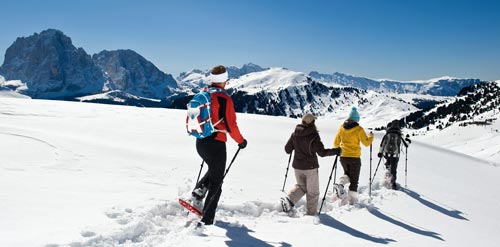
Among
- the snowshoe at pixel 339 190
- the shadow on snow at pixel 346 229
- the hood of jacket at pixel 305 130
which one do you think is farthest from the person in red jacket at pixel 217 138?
the snowshoe at pixel 339 190

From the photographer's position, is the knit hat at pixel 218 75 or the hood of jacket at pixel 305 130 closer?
the knit hat at pixel 218 75

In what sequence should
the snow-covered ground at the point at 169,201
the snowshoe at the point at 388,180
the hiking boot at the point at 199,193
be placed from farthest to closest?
the snowshoe at the point at 388,180
the hiking boot at the point at 199,193
the snow-covered ground at the point at 169,201

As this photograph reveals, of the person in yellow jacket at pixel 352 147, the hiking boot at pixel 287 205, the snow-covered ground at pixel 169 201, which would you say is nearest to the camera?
the snow-covered ground at pixel 169 201

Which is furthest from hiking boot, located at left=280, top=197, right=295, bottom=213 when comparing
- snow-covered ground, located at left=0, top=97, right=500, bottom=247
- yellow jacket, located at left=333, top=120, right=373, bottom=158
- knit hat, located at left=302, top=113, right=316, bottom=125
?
yellow jacket, located at left=333, top=120, right=373, bottom=158

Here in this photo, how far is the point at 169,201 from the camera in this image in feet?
25.7

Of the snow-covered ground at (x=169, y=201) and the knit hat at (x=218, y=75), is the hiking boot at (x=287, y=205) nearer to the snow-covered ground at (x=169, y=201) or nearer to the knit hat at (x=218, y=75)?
the snow-covered ground at (x=169, y=201)

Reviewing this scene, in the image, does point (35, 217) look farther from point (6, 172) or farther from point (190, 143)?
point (190, 143)

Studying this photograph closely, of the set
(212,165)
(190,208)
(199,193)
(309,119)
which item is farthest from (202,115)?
(309,119)

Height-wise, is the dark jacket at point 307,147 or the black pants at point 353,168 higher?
the dark jacket at point 307,147

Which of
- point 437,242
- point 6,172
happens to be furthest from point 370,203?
point 6,172

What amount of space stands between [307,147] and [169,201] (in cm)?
334

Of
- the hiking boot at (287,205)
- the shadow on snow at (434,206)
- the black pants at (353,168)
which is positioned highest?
the black pants at (353,168)

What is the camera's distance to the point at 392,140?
40.9 ft

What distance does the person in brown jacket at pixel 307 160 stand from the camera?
324 inches
